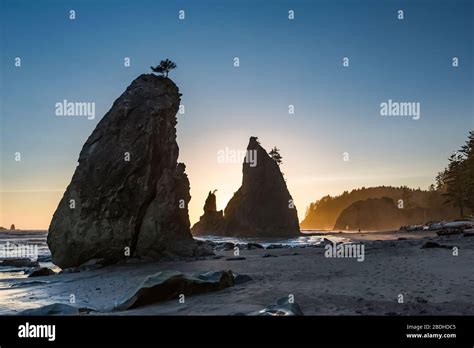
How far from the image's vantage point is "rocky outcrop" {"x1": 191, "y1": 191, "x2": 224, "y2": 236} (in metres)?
116

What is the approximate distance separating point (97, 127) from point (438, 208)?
11727 cm

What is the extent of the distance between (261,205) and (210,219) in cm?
2019

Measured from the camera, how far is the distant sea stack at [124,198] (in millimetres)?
25500

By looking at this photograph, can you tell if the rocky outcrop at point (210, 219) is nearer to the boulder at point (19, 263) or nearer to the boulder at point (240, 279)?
the boulder at point (19, 263)

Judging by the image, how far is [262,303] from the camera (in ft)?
30.3

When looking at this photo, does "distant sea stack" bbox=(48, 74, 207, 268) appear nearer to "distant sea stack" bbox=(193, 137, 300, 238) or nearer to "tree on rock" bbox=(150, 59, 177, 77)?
"tree on rock" bbox=(150, 59, 177, 77)

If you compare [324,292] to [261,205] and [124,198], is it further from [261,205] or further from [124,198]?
[261,205]

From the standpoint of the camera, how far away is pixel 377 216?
501 feet

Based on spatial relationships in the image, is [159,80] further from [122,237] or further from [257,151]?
[257,151]

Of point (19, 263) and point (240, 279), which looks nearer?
point (240, 279)

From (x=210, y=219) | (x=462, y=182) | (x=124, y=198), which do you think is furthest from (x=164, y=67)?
(x=210, y=219)

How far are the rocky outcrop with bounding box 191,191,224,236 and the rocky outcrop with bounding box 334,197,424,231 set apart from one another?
217ft

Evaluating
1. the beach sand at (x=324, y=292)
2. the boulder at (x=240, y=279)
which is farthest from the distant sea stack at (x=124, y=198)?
the boulder at (x=240, y=279)

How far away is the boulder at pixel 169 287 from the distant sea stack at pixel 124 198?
605 inches
